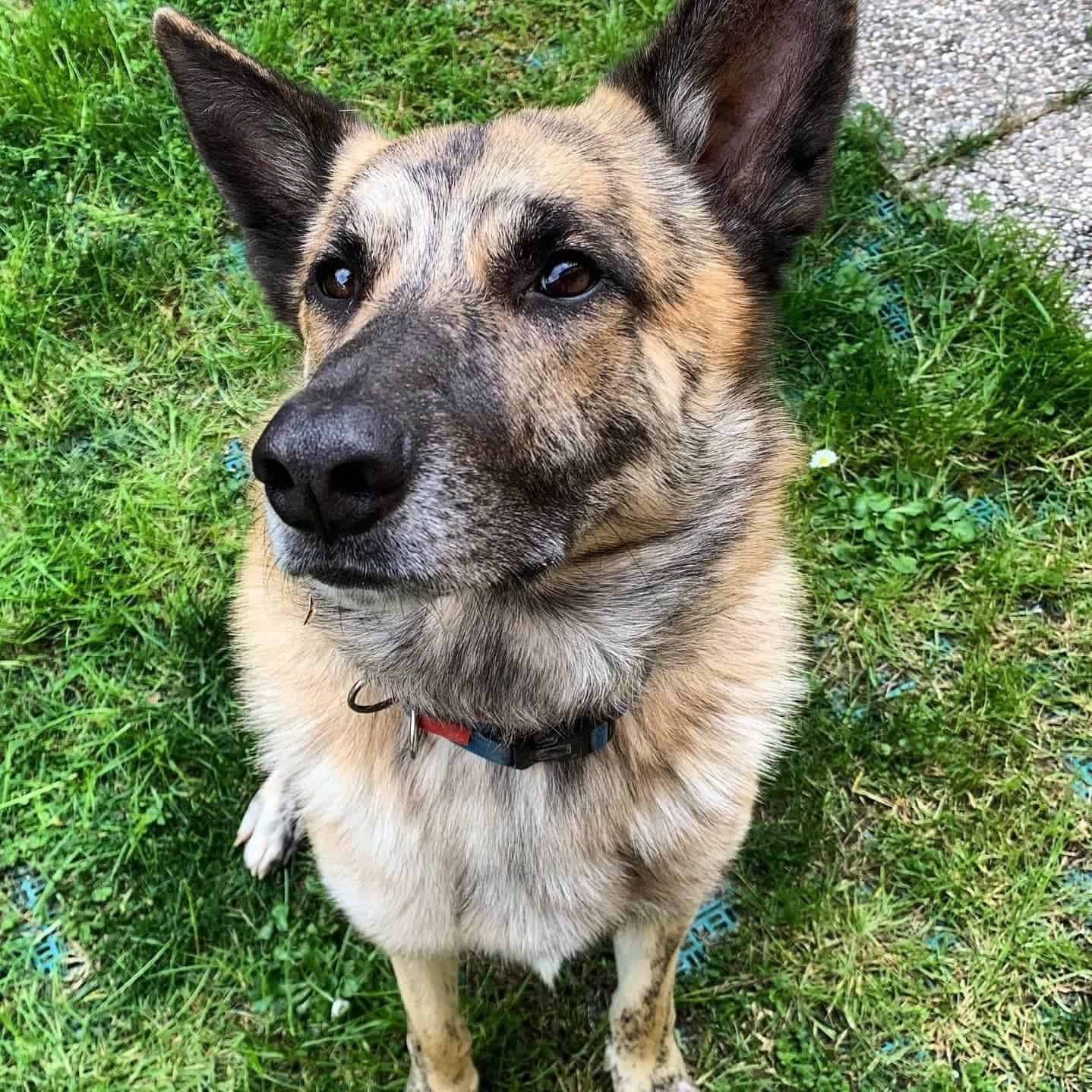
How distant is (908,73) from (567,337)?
2.98m

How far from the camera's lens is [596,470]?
1.90 m

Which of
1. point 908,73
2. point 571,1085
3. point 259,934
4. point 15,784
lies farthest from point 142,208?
point 571,1085

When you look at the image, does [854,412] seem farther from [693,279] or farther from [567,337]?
[567,337]

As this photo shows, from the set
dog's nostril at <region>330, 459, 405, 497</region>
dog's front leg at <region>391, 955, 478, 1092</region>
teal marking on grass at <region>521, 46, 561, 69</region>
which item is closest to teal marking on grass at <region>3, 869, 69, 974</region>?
dog's front leg at <region>391, 955, 478, 1092</region>

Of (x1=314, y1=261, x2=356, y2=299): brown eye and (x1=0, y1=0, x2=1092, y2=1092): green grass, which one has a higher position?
(x1=314, y1=261, x2=356, y2=299): brown eye

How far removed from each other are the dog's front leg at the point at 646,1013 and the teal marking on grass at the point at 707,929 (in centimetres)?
16

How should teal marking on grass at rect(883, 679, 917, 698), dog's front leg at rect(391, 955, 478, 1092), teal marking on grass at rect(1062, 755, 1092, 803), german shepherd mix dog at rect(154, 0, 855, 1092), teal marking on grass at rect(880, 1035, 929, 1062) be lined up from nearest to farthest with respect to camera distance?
german shepherd mix dog at rect(154, 0, 855, 1092), dog's front leg at rect(391, 955, 478, 1092), teal marking on grass at rect(880, 1035, 929, 1062), teal marking on grass at rect(1062, 755, 1092, 803), teal marking on grass at rect(883, 679, 917, 698)

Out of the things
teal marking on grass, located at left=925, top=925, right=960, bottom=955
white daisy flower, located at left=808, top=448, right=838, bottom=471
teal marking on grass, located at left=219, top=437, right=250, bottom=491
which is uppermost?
white daisy flower, located at left=808, top=448, right=838, bottom=471

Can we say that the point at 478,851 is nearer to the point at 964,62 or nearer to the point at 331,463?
the point at 331,463

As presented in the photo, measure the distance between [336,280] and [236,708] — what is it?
4.99ft

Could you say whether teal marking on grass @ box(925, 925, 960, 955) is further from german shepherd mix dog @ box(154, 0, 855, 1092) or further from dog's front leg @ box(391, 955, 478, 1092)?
dog's front leg @ box(391, 955, 478, 1092)

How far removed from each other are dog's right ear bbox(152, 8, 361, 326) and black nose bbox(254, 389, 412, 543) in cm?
103

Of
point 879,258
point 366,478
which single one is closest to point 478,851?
point 366,478

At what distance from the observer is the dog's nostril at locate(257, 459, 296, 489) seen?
1.53m
